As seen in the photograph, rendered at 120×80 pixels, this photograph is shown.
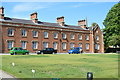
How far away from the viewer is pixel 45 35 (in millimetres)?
48000

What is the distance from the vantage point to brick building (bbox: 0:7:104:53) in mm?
42281

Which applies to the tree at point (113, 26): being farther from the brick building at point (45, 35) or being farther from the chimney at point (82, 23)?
the chimney at point (82, 23)

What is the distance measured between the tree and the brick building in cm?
630

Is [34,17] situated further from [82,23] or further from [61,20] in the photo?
[82,23]

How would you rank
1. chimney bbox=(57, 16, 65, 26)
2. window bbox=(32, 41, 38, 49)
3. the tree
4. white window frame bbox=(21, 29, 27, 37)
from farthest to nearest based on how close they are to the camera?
chimney bbox=(57, 16, 65, 26) < the tree < window bbox=(32, 41, 38, 49) < white window frame bbox=(21, 29, 27, 37)

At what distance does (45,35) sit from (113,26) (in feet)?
60.8

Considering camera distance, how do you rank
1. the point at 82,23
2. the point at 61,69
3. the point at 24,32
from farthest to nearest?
the point at 82,23, the point at 24,32, the point at 61,69

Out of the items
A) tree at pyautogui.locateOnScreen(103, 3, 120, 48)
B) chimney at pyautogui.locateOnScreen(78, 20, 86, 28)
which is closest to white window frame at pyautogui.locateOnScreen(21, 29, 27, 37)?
chimney at pyautogui.locateOnScreen(78, 20, 86, 28)

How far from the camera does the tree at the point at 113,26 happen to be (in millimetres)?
48125

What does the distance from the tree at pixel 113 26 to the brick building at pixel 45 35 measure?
630 centimetres

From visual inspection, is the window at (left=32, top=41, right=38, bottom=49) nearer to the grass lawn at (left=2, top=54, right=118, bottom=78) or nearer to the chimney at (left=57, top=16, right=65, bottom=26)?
the chimney at (left=57, top=16, right=65, bottom=26)

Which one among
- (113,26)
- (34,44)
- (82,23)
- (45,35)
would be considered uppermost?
(82,23)

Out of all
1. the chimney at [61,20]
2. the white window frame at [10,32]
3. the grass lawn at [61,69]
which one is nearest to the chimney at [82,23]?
the chimney at [61,20]

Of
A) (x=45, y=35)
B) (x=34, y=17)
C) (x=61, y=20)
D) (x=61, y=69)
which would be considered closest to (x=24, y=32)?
(x=34, y=17)
